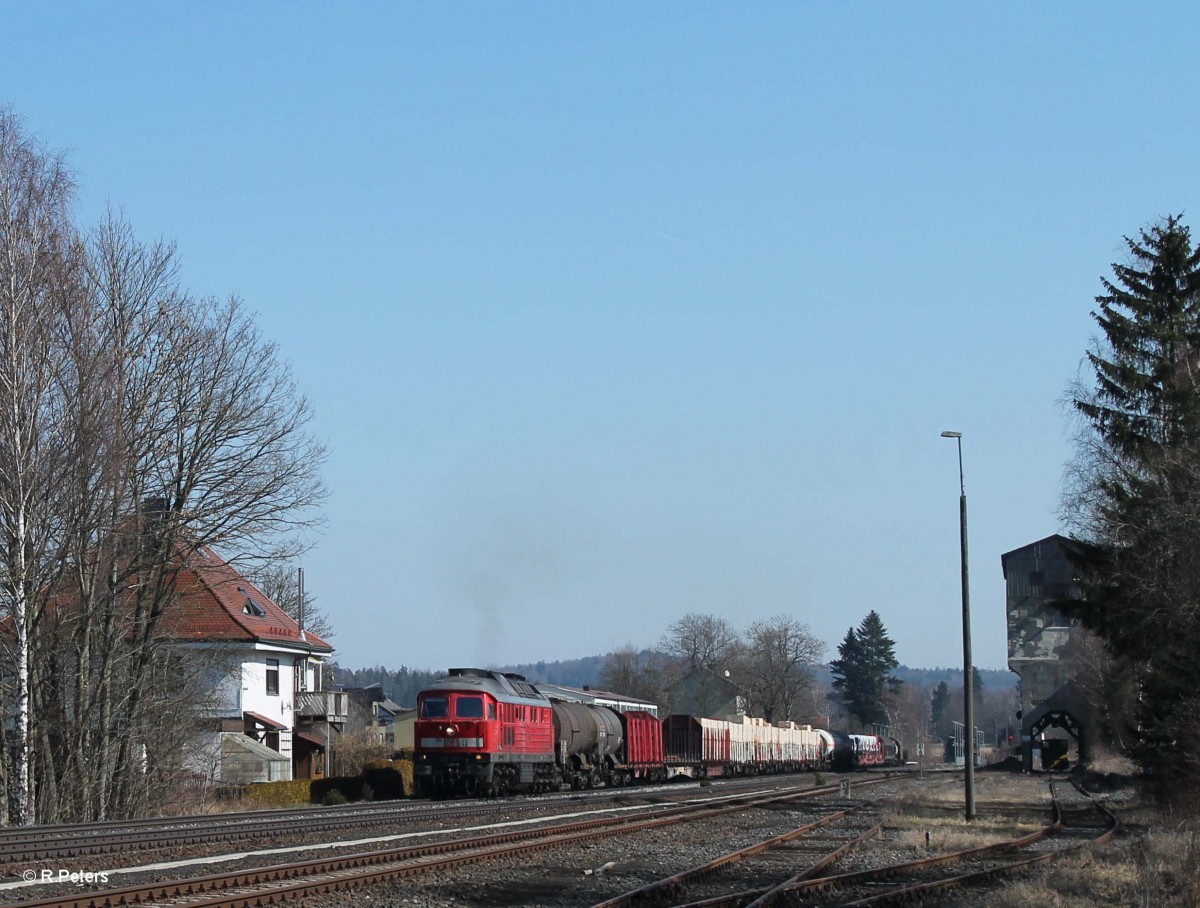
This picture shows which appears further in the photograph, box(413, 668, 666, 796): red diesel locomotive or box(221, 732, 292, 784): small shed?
box(221, 732, 292, 784): small shed

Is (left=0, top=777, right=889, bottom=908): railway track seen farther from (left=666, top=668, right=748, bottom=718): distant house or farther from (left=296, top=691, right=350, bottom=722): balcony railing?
(left=666, top=668, right=748, bottom=718): distant house

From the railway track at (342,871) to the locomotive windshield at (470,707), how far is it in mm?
8225

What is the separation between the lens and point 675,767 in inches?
2242

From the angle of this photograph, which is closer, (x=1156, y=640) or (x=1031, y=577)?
(x=1156, y=640)

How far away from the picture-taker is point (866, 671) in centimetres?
15750

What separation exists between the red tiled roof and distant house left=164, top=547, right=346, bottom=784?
60mm

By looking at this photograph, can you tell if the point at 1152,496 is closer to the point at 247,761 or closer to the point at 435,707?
the point at 435,707

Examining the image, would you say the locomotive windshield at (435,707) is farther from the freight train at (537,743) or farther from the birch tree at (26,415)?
the birch tree at (26,415)

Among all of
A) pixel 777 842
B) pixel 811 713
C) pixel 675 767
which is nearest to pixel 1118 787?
pixel 675 767

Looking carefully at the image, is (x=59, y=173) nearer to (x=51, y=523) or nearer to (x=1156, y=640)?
(x=51, y=523)

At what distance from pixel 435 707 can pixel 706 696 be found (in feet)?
290

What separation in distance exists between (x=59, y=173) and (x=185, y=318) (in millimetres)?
5583

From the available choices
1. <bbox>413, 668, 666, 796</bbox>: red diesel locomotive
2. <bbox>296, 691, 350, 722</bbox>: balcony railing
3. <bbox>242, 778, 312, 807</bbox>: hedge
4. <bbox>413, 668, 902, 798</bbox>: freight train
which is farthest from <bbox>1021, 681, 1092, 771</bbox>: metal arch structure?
<bbox>242, 778, 312, 807</bbox>: hedge

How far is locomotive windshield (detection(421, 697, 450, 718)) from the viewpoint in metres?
35.4
